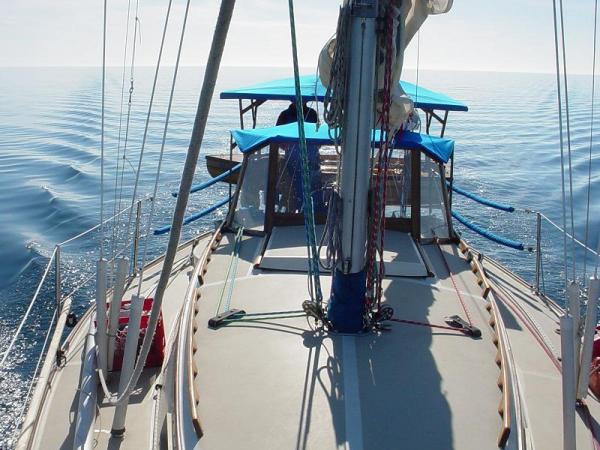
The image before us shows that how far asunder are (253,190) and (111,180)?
43.8ft

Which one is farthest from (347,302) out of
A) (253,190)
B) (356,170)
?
(253,190)

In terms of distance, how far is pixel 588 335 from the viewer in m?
4.08

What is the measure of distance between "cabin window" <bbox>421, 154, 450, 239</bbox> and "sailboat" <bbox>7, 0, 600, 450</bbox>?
2.74 feet

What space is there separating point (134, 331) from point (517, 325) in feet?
13.9

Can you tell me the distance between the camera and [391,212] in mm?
7352

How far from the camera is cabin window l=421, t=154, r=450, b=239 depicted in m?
7.32

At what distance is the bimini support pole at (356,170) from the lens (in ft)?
14.0

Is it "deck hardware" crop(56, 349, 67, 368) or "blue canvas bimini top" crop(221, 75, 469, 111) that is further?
"blue canvas bimini top" crop(221, 75, 469, 111)

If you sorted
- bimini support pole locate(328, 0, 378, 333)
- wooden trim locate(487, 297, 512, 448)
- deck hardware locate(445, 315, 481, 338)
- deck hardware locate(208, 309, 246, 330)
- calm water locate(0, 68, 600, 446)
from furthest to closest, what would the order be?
calm water locate(0, 68, 600, 446) → deck hardware locate(208, 309, 246, 330) → deck hardware locate(445, 315, 481, 338) → bimini support pole locate(328, 0, 378, 333) → wooden trim locate(487, 297, 512, 448)

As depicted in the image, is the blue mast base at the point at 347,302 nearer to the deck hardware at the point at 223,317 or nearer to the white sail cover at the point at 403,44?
the deck hardware at the point at 223,317

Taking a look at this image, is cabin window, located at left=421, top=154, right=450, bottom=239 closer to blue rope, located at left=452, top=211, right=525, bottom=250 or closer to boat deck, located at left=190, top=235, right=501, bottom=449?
blue rope, located at left=452, top=211, right=525, bottom=250

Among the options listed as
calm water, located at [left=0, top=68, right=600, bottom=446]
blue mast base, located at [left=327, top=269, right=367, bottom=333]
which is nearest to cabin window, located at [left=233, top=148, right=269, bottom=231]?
blue mast base, located at [left=327, top=269, right=367, bottom=333]

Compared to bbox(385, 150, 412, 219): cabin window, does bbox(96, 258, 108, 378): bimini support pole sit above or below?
below

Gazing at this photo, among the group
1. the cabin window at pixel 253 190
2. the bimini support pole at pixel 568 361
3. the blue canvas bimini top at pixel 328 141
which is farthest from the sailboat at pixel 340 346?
the blue canvas bimini top at pixel 328 141
